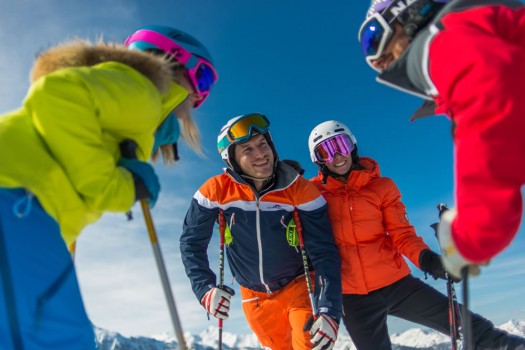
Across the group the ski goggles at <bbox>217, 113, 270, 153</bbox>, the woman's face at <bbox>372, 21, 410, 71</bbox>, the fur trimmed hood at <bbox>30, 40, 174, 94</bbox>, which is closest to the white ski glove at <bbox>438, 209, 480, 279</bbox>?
the woman's face at <bbox>372, 21, 410, 71</bbox>

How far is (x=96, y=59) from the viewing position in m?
3.49

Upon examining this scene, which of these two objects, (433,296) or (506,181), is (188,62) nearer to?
(506,181)

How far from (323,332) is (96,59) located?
3.90 m

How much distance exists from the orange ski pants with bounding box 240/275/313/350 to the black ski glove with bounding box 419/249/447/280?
5.43 feet

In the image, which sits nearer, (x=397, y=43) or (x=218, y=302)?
(x=397, y=43)

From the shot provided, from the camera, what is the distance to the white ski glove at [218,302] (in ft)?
20.2

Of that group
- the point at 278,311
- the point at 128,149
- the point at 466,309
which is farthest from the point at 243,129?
the point at 466,309

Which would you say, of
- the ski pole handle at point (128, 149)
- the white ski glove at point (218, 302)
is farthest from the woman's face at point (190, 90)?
the white ski glove at point (218, 302)

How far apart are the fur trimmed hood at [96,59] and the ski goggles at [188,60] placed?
68 cm

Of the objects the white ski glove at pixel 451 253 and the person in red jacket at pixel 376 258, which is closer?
the white ski glove at pixel 451 253

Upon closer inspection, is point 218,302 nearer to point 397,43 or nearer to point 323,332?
point 323,332

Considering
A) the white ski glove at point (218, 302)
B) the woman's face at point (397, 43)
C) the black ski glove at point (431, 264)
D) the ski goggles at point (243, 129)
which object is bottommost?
the white ski glove at point (218, 302)

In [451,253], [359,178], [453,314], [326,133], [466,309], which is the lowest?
[453,314]

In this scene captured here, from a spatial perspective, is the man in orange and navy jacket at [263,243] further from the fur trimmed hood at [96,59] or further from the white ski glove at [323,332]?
the fur trimmed hood at [96,59]
